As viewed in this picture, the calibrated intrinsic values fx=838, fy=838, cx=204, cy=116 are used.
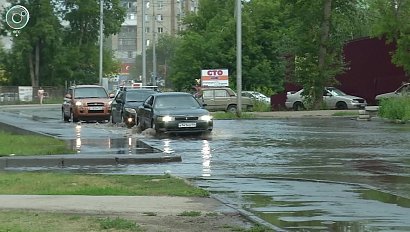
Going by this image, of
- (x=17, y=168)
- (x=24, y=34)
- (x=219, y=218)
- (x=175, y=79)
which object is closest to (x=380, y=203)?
(x=219, y=218)

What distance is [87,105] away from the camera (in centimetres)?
3906

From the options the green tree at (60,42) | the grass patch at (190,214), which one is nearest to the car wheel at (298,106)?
the grass patch at (190,214)

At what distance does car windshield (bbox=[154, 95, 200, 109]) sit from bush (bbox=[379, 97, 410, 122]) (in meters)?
9.51

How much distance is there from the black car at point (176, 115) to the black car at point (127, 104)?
5.25m

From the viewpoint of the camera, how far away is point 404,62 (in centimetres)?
4222

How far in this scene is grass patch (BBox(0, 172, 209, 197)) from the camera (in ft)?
41.0

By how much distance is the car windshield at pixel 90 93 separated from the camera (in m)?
40.3

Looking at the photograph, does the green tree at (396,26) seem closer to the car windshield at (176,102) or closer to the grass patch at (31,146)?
the car windshield at (176,102)

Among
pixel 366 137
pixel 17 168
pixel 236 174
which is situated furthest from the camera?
pixel 366 137

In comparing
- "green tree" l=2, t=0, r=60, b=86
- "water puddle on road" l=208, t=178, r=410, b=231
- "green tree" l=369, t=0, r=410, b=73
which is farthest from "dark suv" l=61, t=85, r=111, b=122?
"green tree" l=2, t=0, r=60, b=86

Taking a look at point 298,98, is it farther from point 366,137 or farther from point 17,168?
point 17,168

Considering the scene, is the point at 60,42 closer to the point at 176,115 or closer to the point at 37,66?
the point at 37,66

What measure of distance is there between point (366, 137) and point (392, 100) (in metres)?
10.7

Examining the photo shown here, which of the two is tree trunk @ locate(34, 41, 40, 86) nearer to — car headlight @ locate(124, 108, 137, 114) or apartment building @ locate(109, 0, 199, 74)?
apartment building @ locate(109, 0, 199, 74)
